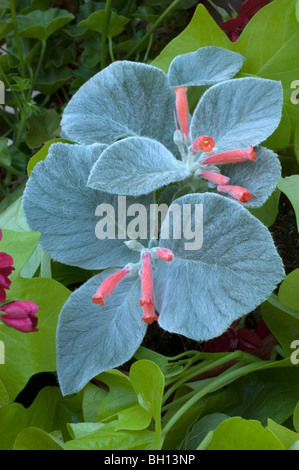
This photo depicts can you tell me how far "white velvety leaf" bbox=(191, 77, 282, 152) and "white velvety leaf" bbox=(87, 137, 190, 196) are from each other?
3 cm

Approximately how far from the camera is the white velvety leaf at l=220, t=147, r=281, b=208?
0.28m

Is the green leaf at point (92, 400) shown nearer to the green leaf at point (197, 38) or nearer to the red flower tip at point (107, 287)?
the red flower tip at point (107, 287)

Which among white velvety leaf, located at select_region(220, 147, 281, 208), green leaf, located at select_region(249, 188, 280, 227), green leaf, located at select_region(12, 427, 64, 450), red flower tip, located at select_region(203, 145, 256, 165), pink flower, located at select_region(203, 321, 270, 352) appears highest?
red flower tip, located at select_region(203, 145, 256, 165)

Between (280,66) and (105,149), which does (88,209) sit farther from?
(280,66)

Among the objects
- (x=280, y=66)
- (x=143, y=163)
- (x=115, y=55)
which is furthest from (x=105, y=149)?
Result: (x=115, y=55)

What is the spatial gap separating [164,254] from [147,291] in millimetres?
20

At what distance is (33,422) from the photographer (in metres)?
0.32

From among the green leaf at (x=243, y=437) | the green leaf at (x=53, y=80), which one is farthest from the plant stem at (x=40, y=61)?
the green leaf at (x=243, y=437)

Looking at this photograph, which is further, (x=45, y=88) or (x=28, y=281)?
(x=45, y=88)

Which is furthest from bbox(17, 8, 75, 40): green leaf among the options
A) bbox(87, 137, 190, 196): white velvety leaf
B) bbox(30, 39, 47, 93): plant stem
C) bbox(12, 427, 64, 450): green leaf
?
bbox(12, 427, 64, 450): green leaf

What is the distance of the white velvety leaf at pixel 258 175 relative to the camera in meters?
0.28

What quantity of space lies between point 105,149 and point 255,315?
0.59ft

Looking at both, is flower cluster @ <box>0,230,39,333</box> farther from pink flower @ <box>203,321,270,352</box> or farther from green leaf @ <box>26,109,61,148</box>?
green leaf @ <box>26,109,61,148</box>

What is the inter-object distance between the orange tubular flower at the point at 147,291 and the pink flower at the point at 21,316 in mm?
58
